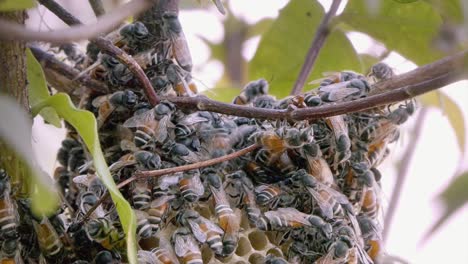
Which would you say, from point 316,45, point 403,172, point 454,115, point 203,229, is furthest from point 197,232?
point 403,172

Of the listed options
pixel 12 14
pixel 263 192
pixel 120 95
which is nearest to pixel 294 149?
pixel 263 192

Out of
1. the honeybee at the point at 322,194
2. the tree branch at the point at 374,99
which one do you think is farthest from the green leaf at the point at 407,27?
the honeybee at the point at 322,194

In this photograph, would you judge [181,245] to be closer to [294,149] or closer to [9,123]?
[294,149]

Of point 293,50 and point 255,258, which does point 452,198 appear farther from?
point 293,50

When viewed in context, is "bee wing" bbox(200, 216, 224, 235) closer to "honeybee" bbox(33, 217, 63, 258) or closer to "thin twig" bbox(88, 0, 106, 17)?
"honeybee" bbox(33, 217, 63, 258)

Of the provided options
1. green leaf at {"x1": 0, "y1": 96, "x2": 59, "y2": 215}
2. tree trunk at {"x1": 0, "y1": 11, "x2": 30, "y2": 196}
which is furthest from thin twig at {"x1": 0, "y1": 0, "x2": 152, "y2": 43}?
tree trunk at {"x1": 0, "y1": 11, "x2": 30, "y2": 196}
